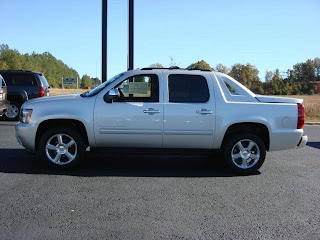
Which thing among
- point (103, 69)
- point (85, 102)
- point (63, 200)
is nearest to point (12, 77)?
point (103, 69)

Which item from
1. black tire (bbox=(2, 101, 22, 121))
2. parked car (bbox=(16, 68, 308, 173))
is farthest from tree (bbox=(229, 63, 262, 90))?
parked car (bbox=(16, 68, 308, 173))

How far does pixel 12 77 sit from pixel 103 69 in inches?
144

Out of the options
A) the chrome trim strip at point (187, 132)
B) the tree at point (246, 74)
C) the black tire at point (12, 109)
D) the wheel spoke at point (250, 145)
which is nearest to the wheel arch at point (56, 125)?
the chrome trim strip at point (187, 132)

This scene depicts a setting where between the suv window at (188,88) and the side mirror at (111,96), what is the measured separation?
3.05 feet

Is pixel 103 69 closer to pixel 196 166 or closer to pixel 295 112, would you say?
pixel 196 166

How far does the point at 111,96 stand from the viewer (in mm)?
6152

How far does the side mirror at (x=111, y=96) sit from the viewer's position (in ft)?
20.1

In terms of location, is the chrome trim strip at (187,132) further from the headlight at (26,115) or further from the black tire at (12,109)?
the black tire at (12,109)

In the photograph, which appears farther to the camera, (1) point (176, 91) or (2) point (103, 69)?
(2) point (103, 69)

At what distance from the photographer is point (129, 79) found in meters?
6.53

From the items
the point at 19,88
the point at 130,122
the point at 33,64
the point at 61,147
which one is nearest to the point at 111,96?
the point at 130,122

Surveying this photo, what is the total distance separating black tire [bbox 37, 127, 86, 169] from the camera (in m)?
6.32

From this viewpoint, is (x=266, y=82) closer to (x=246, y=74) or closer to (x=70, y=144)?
(x=246, y=74)

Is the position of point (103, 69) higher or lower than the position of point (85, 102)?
higher
